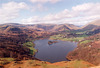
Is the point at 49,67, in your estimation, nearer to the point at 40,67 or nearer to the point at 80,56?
the point at 40,67

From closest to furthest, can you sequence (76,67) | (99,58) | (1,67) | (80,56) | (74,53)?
(1,67), (76,67), (99,58), (80,56), (74,53)

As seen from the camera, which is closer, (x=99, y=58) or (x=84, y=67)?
(x=84, y=67)

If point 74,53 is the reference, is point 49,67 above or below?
above

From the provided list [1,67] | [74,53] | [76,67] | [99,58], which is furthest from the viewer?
[74,53]

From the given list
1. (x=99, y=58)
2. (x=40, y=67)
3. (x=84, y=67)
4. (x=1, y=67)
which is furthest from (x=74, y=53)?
(x=1, y=67)

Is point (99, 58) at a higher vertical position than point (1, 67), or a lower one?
lower

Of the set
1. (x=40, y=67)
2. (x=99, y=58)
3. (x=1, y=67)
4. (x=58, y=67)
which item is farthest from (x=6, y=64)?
(x=99, y=58)

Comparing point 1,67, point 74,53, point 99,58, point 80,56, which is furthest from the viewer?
point 74,53

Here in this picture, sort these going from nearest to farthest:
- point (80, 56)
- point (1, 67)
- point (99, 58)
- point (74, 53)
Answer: point (1, 67) < point (99, 58) < point (80, 56) < point (74, 53)

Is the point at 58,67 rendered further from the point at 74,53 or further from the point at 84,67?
the point at 74,53
